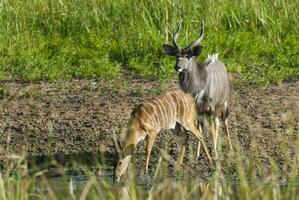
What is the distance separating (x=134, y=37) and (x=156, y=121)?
3442 mm

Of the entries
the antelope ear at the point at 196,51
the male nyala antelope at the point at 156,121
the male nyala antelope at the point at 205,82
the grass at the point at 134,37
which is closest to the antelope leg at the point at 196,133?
the male nyala antelope at the point at 156,121

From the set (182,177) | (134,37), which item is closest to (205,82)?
(182,177)

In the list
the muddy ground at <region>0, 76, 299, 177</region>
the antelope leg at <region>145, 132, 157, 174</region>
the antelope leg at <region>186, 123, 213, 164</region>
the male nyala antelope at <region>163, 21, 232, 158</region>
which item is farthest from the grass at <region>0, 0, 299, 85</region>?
the antelope leg at <region>145, 132, 157, 174</region>

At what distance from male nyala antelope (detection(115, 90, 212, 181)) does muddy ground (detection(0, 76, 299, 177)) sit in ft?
0.86

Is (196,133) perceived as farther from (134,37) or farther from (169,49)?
(134,37)

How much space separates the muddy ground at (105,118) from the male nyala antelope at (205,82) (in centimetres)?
25

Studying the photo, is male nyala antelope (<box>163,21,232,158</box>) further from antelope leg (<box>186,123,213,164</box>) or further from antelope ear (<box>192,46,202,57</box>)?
antelope leg (<box>186,123,213,164</box>)

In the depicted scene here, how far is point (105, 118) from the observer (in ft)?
32.7

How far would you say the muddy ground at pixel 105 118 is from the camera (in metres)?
9.23

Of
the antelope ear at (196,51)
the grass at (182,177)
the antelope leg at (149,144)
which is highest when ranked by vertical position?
the antelope ear at (196,51)

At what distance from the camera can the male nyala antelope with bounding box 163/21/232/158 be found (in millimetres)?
9492

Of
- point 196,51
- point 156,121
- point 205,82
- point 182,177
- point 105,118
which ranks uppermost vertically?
point 196,51

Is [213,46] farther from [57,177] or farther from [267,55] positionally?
A: [57,177]

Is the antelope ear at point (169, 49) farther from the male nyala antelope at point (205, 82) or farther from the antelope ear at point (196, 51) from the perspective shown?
the antelope ear at point (196, 51)
